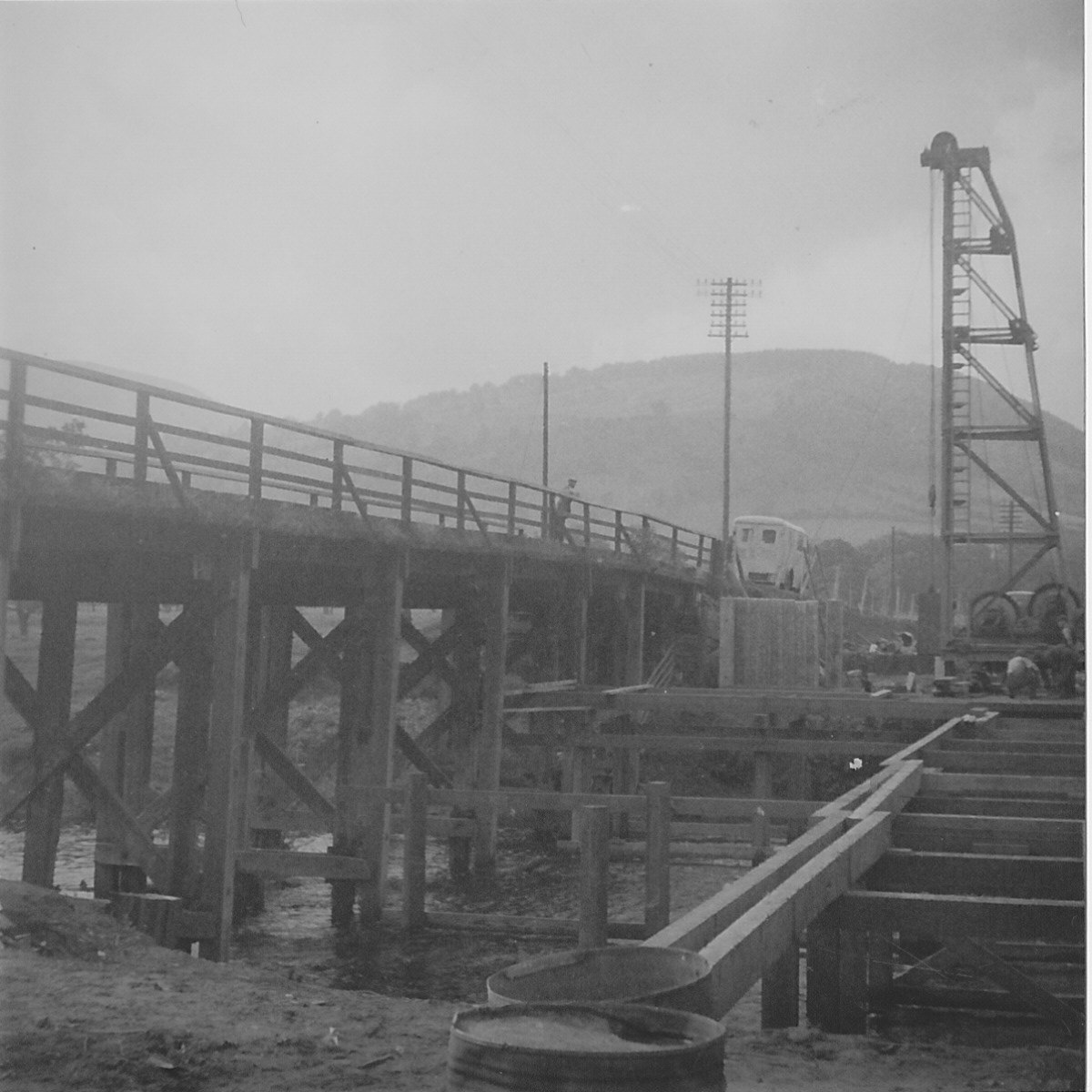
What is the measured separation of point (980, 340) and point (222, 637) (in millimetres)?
6906

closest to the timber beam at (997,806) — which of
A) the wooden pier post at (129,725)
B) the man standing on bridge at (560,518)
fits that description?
the wooden pier post at (129,725)

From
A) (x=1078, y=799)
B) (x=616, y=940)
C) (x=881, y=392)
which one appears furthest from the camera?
(x=881, y=392)

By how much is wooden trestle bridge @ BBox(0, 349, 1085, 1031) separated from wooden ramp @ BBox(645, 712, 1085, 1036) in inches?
0.7

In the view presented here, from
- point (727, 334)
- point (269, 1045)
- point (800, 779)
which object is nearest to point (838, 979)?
point (269, 1045)

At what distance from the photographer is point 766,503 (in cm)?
8956

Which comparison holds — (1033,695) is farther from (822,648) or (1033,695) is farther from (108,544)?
(108,544)

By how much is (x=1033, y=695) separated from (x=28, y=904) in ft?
38.0

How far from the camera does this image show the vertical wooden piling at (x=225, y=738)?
11.1 metres

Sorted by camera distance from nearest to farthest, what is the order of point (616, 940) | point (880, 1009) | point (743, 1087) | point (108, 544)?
point (743, 1087) → point (880, 1009) → point (108, 544) → point (616, 940)

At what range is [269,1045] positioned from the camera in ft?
19.4

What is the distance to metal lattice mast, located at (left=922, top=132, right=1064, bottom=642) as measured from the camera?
888 centimetres

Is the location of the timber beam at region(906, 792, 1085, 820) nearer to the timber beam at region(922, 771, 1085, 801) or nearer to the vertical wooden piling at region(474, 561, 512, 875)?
the timber beam at region(922, 771, 1085, 801)

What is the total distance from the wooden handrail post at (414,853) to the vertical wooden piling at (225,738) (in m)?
1.53

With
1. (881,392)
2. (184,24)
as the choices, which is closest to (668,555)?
(184,24)
